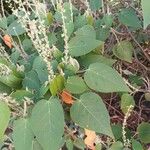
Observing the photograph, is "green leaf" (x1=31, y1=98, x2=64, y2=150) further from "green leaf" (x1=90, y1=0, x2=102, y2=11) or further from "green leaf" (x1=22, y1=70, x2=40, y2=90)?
"green leaf" (x1=90, y1=0, x2=102, y2=11)

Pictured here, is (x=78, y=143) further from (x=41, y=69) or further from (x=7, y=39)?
(x=7, y=39)

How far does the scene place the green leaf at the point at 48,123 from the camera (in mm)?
774

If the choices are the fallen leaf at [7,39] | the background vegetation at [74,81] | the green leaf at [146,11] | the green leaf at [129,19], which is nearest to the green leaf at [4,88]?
the background vegetation at [74,81]

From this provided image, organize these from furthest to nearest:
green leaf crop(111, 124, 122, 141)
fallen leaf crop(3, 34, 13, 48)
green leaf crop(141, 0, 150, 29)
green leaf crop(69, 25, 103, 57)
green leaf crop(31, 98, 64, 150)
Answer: fallen leaf crop(3, 34, 13, 48) < green leaf crop(111, 124, 122, 141) < green leaf crop(69, 25, 103, 57) < green leaf crop(31, 98, 64, 150) < green leaf crop(141, 0, 150, 29)

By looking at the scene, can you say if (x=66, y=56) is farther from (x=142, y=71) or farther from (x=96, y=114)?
(x=142, y=71)

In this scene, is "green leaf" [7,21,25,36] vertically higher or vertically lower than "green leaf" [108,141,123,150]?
higher

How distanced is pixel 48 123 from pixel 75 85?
10 centimetres

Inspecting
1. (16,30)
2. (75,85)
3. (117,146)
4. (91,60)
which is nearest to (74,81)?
(75,85)

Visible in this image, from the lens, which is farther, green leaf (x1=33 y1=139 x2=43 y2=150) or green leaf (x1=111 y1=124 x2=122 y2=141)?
green leaf (x1=111 y1=124 x2=122 y2=141)

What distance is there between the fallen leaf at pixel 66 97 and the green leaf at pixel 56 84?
0.09ft

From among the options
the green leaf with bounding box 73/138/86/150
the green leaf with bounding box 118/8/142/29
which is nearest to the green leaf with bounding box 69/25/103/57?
the green leaf with bounding box 118/8/142/29

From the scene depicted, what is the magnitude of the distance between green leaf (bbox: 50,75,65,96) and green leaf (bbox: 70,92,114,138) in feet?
0.16

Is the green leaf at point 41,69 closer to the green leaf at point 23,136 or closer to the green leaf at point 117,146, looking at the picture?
the green leaf at point 23,136

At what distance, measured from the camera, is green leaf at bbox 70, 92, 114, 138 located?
799mm
